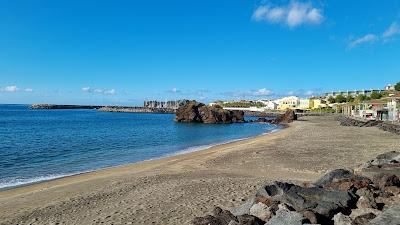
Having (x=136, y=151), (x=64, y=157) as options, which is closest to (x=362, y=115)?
(x=136, y=151)

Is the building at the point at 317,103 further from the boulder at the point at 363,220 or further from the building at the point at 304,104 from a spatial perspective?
the boulder at the point at 363,220

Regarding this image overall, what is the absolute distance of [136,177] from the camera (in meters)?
17.7

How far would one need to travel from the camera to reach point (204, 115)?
285 feet

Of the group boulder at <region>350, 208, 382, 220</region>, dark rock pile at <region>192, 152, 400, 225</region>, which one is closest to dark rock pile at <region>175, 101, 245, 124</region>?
dark rock pile at <region>192, 152, 400, 225</region>

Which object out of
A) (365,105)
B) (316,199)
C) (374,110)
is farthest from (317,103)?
(316,199)

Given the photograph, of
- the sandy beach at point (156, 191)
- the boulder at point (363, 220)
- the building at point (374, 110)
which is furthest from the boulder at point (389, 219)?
the building at point (374, 110)

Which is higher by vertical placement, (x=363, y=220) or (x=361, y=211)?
(x=363, y=220)

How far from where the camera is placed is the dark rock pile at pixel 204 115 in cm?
8609

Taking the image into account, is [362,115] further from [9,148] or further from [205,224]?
[205,224]

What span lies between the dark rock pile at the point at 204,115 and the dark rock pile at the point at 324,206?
243 ft

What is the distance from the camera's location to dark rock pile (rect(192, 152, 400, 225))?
771cm

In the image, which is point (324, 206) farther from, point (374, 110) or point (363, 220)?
point (374, 110)

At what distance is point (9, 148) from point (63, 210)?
24828mm

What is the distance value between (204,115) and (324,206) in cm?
7808
